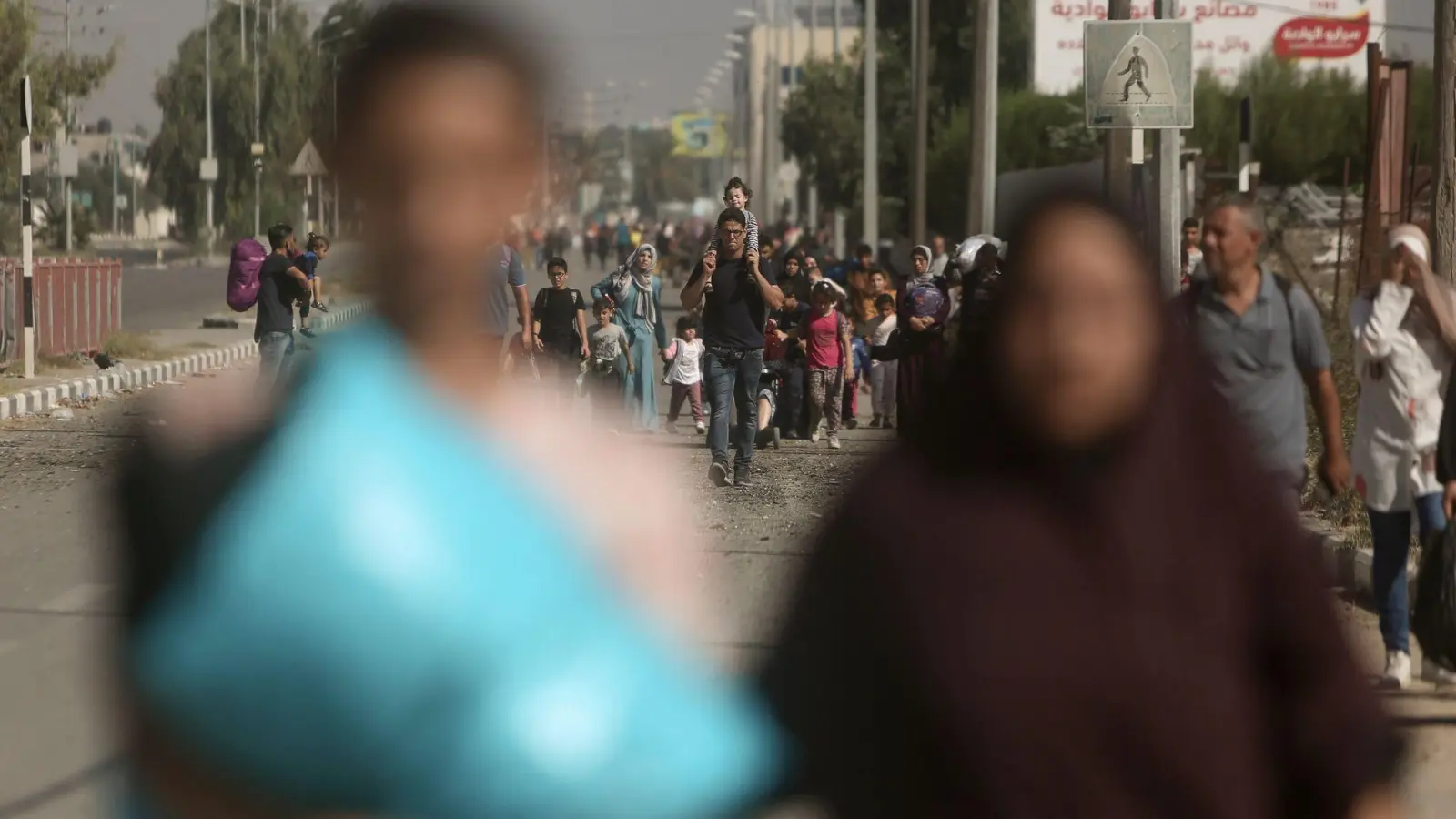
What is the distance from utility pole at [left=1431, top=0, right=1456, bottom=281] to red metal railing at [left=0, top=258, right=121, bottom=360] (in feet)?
51.3

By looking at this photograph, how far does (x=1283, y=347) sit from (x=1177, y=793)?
17.6 ft

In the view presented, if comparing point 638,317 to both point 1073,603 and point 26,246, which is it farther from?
point 1073,603

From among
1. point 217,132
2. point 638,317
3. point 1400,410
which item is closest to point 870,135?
point 638,317

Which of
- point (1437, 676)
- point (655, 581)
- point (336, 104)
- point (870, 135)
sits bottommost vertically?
point (1437, 676)

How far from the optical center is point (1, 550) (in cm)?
1145

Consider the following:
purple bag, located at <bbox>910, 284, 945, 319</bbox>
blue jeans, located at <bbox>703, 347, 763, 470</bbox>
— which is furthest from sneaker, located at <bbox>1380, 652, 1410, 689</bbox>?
purple bag, located at <bbox>910, 284, 945, 319</bbox>

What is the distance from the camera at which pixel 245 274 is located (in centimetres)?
2091

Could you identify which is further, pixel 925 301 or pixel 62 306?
pixel 62 306

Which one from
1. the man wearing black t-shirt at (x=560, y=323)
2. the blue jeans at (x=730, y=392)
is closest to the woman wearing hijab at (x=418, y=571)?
the blue jeans at (x=730, y=392)

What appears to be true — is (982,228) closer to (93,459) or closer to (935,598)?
(93,459)

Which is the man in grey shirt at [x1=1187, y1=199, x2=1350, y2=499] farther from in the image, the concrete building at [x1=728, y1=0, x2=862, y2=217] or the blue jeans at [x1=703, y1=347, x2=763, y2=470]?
the concrete building at [x1=728, y1=0, x2=862, y2=217]

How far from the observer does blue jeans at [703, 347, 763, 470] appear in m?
14.9

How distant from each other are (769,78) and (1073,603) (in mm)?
64157

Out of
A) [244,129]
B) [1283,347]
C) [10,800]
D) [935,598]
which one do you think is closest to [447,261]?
[935,598]
